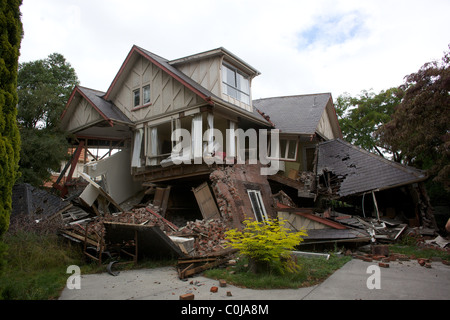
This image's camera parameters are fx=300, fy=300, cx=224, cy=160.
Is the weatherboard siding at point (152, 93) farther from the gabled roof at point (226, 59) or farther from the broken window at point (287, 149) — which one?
the broken window at point (287, 149)

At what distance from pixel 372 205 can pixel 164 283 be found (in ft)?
35.5

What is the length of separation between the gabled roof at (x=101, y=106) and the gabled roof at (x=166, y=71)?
2.07 feet

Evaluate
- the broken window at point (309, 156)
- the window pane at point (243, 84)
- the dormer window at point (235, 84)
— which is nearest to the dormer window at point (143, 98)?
the dormer window at point (235, 84)

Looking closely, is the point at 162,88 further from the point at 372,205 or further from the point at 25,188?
the point at 372,205

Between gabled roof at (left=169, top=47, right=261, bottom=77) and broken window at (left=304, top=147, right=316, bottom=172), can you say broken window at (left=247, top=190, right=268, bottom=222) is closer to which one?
broken window at (left=304, top=147, right=316, bottom=172)

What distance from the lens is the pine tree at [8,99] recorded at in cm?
472

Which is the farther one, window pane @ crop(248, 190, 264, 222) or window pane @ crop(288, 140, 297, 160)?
window pane @ crop(288, 140, 297, 160)

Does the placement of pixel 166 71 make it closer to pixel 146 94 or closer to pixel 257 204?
pixel 146 94

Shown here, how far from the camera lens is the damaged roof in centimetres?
1217

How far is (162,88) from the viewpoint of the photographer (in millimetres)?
14336

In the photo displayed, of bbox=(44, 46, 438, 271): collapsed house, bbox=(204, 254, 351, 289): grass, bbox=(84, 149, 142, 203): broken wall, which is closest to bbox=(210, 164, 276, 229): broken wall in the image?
bbox=(44, 46, 438, 271): collapsed house

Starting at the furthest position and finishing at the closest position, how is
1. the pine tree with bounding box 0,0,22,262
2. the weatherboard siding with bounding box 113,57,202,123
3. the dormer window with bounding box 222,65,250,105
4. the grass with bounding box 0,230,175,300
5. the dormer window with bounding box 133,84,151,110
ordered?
the dormer window with bounding box 133,84,151,110 → the dormer window with bounding box 222,65,250,105 → the weatherboard siding with bounding box 113,57,202,123 → the grass with bounding box 0,230,175,300 → the pine tree with bounding box 0,0,22,262

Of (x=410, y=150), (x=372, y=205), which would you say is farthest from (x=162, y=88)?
(x=410, y=150)

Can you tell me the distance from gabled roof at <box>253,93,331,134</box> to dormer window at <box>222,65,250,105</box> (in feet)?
8.95
